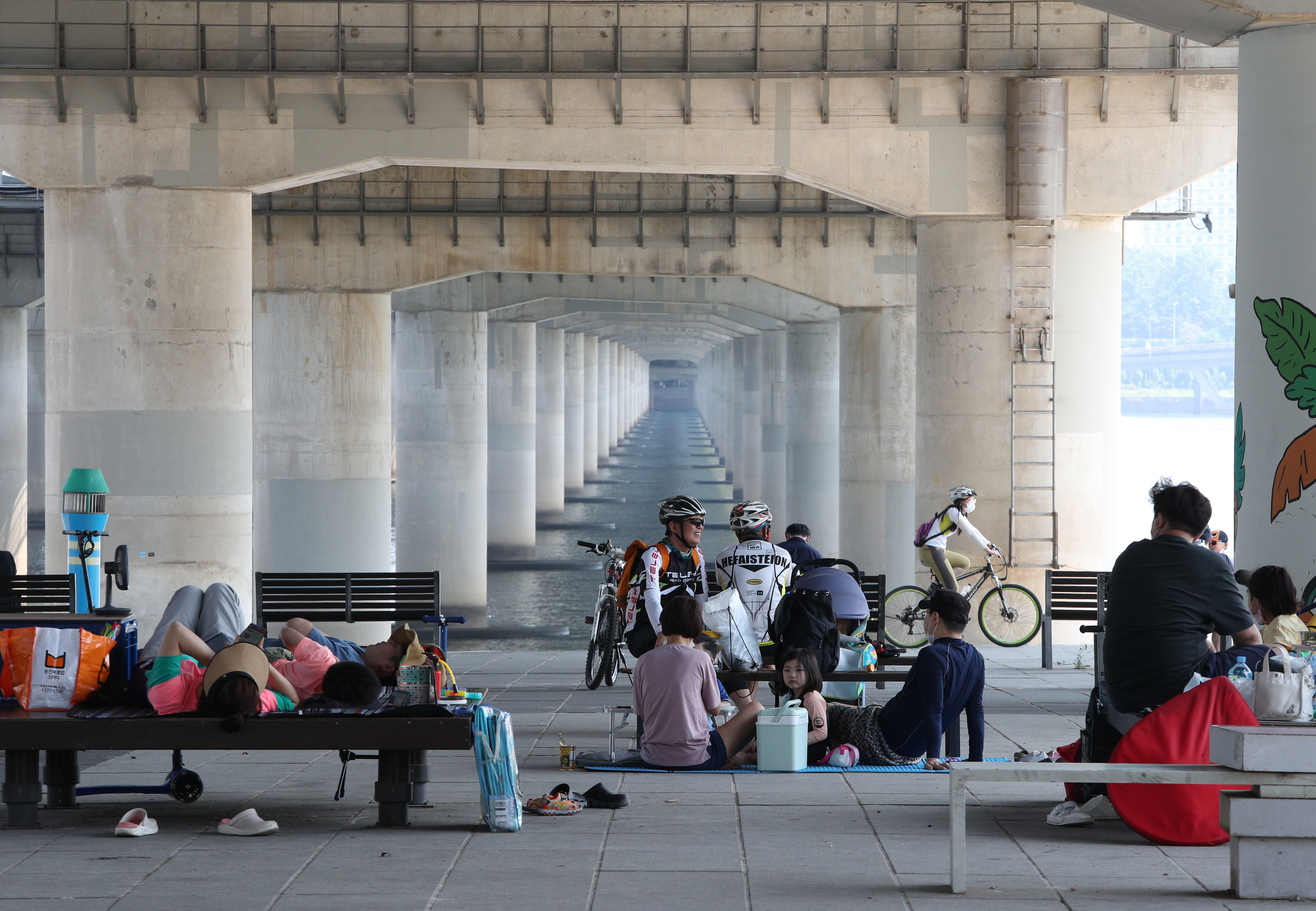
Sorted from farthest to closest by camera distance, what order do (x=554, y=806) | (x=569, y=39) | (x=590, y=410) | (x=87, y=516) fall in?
1. (x=590, y=410)
2. (x=569, y=39)
3. (x=87, y=516)
4. (x=554, y=806)

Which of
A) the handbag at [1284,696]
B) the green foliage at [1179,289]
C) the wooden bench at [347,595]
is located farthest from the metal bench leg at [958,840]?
the green foliage at [1179,289]

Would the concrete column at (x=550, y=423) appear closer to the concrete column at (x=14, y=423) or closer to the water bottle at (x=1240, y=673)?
the concrete column at (x=14, y=423)

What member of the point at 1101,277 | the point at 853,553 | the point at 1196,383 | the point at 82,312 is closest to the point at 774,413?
the point at 853,553

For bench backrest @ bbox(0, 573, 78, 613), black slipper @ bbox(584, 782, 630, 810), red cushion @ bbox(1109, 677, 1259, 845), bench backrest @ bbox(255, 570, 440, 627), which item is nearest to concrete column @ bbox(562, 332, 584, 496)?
bench backrest @ bbox(255, 570, 440, 627)

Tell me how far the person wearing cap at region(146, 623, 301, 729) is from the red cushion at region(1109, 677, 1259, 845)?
3.97m

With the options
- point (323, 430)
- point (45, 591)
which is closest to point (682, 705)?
point (45, 591)

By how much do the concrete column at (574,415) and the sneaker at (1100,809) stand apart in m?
66.1

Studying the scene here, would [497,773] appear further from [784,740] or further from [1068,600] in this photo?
[1068,600]

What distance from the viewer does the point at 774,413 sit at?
186 ft

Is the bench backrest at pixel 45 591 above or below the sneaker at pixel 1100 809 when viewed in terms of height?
above

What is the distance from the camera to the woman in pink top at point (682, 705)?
802 centimetres

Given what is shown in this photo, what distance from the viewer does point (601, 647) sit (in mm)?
13484

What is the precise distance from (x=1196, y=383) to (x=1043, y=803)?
16273 cm

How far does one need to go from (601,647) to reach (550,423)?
162 feet
